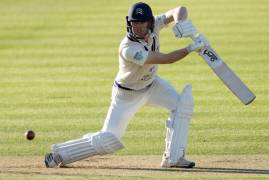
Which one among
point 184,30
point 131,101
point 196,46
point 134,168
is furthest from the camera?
point 131,101

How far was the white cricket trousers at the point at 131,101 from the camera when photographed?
9.70 metres

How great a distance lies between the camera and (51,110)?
13164mm

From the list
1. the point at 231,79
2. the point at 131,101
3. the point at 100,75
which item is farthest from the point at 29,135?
the point at 100,75

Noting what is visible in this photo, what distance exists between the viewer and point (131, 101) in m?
9.80

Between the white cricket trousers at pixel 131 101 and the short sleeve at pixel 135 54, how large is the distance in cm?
53

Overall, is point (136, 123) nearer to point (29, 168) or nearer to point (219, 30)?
point (29, 168)

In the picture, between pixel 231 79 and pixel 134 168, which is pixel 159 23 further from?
pixel 134 168

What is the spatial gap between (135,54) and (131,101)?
687 millimetres

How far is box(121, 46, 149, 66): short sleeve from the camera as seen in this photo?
9.28 metres

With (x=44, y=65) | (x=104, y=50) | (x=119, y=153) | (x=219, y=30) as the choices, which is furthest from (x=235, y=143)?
(x=219, y=30)

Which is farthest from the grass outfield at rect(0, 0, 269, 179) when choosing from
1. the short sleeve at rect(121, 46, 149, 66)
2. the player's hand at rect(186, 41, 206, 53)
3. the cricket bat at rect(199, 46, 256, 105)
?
the player's hand at rect(186, 41, 206, 53)

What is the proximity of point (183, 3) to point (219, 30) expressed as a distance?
11.9 feet

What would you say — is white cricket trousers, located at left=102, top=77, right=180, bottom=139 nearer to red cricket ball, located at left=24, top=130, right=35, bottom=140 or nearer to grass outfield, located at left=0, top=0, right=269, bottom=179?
grass outfield, located at left=0, top=0, right=269, bottom=179

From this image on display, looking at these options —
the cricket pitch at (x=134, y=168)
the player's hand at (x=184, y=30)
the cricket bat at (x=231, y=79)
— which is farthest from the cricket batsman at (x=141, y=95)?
the cricket bat at (x=231, y=79)
